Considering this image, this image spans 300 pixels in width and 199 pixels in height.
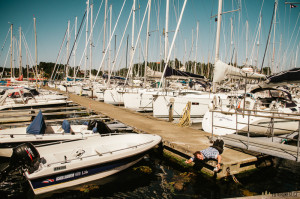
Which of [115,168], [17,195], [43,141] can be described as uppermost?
[43,141]

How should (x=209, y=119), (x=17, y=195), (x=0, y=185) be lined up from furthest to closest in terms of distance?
(x=209, y=119) → (x=0, y=185) → (x=17, y=195)

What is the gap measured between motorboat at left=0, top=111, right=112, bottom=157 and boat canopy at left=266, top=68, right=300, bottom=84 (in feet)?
22.4

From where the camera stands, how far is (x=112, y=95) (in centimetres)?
2158

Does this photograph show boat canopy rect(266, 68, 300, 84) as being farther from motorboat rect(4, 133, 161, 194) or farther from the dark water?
motorboat rect(4, 133, 161, 194)

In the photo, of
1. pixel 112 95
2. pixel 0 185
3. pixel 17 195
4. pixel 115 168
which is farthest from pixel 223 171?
pixel 112 95

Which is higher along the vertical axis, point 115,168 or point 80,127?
point 80,127

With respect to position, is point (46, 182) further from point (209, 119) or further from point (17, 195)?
point (209, 119)

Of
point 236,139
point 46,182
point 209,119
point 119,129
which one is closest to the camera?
point 46,182

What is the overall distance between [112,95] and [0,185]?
51.5 ft

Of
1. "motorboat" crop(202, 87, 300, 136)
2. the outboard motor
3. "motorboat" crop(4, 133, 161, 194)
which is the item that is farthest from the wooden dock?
the outboard motor

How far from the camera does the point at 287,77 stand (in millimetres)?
7676

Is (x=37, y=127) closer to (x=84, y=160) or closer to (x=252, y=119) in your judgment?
(x=84, y=160)

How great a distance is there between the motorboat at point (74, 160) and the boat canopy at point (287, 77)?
16.8 ft

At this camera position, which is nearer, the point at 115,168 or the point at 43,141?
the point at 115,168
